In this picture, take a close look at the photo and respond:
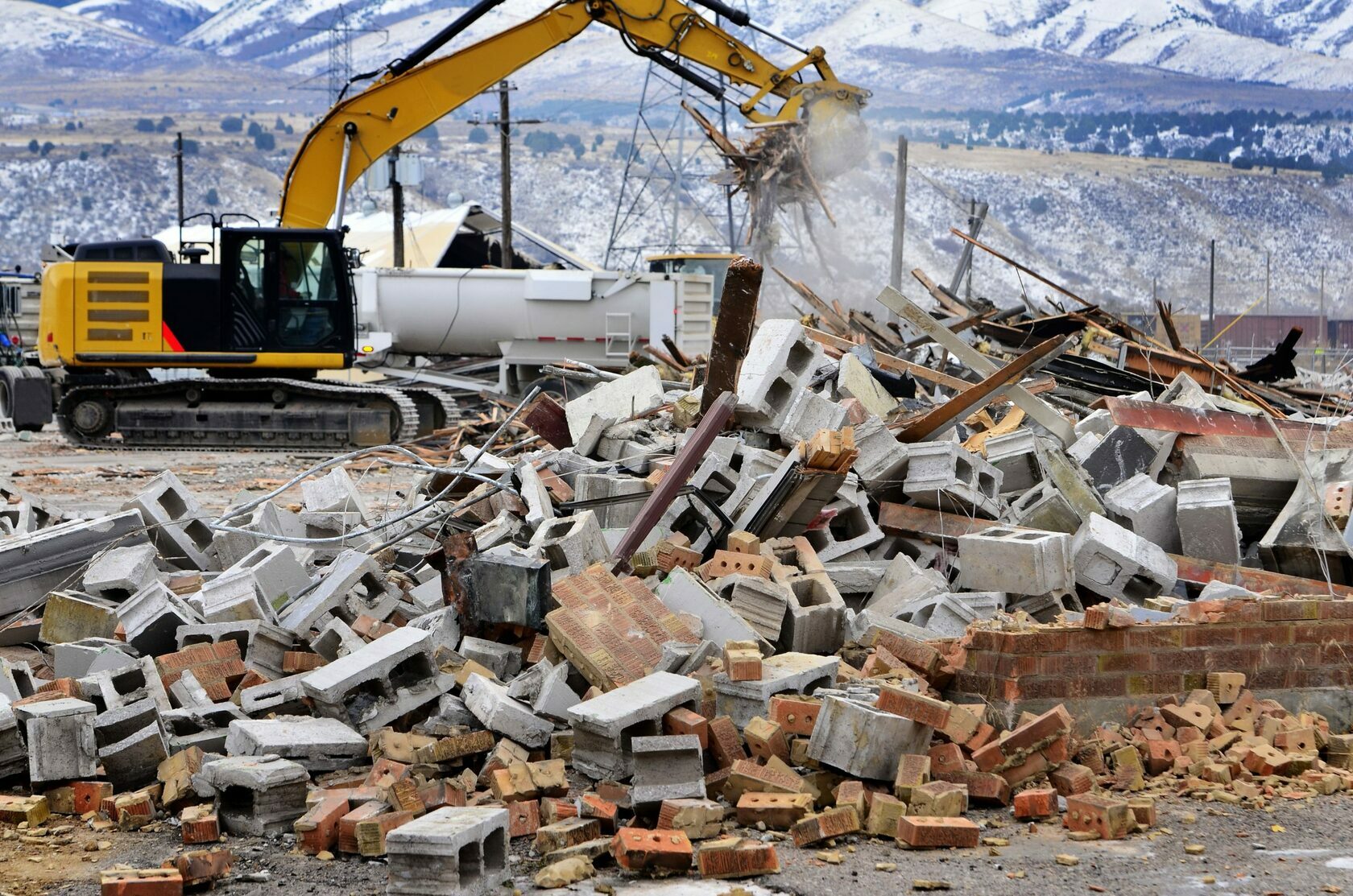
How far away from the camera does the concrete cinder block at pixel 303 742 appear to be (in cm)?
545

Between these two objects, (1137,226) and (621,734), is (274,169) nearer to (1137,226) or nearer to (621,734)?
(1137,226)

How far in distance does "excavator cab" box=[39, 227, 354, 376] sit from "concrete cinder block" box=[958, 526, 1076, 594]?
1138cm

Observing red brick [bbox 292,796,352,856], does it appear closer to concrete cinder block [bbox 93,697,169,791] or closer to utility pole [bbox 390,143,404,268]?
concrete cinder block [bbox 93,697,169,791]

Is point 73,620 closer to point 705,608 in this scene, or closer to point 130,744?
point 130,744

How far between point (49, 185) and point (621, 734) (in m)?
132

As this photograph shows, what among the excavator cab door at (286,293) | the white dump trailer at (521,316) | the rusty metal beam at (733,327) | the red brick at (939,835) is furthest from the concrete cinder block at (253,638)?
the white dump trailer at (521,316)

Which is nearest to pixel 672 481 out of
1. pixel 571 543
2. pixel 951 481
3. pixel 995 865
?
pixel 571 543

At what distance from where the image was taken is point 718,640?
639 centimetres

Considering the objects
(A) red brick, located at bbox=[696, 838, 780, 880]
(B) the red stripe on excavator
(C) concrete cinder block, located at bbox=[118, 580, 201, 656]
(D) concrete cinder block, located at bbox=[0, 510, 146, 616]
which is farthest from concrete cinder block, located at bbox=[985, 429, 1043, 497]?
(B) the red stripe on excavator

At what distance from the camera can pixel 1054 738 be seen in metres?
5.36

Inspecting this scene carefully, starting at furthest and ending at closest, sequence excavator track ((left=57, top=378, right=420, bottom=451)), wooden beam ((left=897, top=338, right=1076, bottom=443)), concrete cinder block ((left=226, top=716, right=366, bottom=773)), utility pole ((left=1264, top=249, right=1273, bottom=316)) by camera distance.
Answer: utility pole ((left=1264, top=249, right=1273, bottom=316))
excavator track ((left=57, top=378, right=420, bottom=451))
wooden beam ((left=897, top=338, right=1076, bottom=443))
concrete cinder block ((left=226, top=716, right=366, bottom=773))

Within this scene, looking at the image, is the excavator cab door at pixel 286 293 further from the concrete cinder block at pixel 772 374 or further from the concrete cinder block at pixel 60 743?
the concrete cinder block at pixel 60 743

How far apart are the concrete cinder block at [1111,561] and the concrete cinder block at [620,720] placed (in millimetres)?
2449

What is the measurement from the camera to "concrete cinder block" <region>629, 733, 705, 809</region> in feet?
16.6
